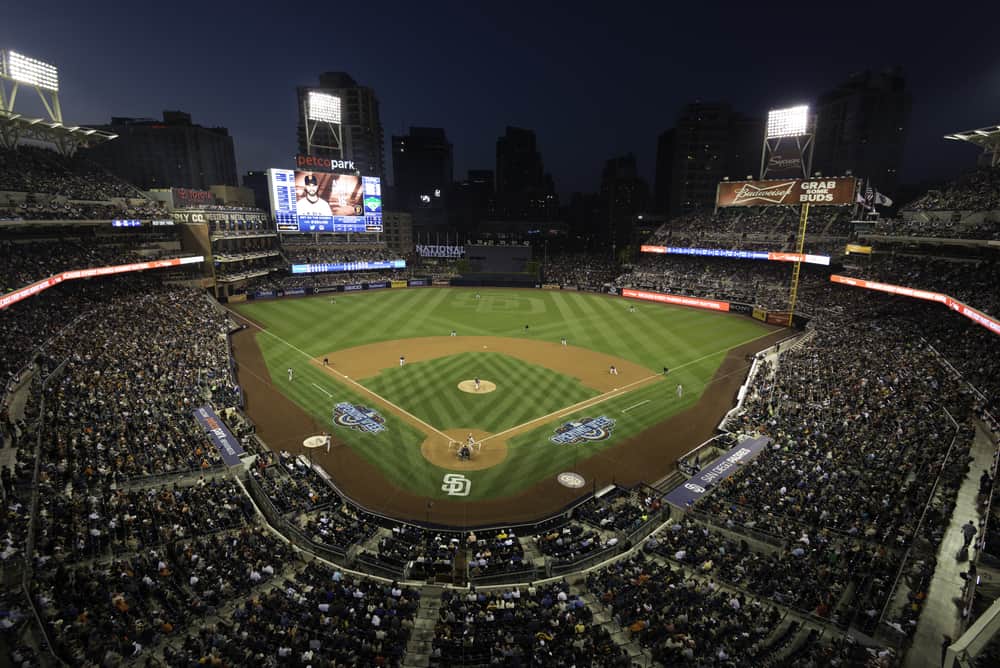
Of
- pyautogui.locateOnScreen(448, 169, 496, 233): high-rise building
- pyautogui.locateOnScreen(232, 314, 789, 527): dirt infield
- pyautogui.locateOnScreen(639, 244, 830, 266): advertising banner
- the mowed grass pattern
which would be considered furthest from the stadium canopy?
pyautogui.locateOnScreen(448, 169, 496, 233): high-rise building

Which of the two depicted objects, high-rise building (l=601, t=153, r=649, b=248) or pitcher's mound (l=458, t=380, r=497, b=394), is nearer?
pitcher's mound (l=458, t=380, r=497, b=394)

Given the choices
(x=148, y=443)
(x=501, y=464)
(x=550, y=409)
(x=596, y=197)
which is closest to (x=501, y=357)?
(x=550, y=409)

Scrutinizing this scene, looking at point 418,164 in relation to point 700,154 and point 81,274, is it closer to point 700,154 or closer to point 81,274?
point 700,154

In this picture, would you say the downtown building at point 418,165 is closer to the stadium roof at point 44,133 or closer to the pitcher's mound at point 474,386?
the stadium roof at point 44,133

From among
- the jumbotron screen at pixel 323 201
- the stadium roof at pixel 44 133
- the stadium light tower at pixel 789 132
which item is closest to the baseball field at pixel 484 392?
the jumbotron screen at pixel 323 201

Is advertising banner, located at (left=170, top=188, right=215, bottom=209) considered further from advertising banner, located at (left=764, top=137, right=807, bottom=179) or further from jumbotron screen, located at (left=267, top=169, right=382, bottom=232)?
advertising banner, located at (left=764, top=137, right=807, bottom=179)
